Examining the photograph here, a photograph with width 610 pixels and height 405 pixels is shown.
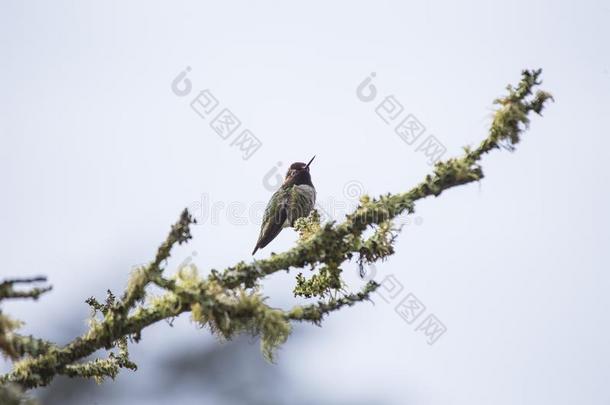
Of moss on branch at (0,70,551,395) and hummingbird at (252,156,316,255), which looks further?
hummingbird at (252,156,316,255)

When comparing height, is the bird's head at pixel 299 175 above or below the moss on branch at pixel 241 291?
above

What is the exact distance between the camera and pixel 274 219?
10609 millimetres

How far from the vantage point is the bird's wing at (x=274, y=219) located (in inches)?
416

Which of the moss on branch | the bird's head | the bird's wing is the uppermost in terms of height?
the bird's head

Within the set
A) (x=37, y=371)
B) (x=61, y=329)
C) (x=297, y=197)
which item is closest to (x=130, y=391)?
(x=61, y=329)

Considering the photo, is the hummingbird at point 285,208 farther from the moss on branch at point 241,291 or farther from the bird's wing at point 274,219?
the moss on branch at point 241,291

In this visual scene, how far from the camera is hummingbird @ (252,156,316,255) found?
1057 centimetres

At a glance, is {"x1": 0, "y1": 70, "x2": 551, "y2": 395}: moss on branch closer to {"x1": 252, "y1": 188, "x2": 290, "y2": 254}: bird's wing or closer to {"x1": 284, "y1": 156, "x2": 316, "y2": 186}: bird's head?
{"x1": 252, "y1": 188, "x2": 290, "y2": 254}: bird's wing

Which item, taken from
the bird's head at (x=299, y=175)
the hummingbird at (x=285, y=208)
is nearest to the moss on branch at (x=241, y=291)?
the hummingbird at (x=285, y=208)

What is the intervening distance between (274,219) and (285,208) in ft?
0.71

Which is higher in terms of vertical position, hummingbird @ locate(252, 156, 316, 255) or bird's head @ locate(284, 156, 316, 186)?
bird's head @ locate(284, 156, 316, 186)

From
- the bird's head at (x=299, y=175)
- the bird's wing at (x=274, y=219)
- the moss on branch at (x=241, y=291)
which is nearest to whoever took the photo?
the moss on branch at (x=241, y=291)

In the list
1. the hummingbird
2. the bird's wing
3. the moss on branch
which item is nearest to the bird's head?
the hummingbird

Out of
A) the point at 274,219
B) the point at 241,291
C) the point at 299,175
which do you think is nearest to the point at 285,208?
the point at 274,219
